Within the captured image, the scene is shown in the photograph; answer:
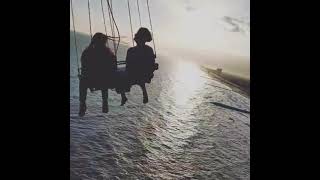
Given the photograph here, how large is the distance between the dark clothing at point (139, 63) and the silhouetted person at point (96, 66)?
16 centimetres

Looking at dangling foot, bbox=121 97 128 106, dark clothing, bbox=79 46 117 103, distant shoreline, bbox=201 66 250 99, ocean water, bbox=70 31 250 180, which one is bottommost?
ocean water, bbox=70 31 250 180

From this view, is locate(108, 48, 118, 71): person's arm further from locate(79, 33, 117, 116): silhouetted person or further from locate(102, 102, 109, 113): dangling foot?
locate(102, 102, 109, 113): dangling foot

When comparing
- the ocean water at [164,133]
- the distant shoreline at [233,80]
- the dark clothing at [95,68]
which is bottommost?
the ocean water at [164,133]

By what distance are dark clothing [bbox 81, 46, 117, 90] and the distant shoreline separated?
117 centimetres

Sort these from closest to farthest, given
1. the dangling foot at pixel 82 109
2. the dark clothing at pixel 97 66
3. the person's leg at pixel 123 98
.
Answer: the dark clothing at pixel 97 66, the dangling foot at pixel 82 109, the person's leg at pixel 123 98

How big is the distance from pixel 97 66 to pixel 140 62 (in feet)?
1.38

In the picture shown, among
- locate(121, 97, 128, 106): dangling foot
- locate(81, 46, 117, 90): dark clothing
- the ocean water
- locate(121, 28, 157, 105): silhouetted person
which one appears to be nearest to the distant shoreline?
the ocean water

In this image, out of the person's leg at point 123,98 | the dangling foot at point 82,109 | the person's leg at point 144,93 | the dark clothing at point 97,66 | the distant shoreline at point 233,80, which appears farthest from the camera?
the distant shoreline at point 233,80

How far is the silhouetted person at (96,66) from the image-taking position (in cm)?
377

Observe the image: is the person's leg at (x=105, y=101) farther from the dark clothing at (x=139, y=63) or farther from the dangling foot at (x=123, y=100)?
the dark clothing at (x=139, y=63)

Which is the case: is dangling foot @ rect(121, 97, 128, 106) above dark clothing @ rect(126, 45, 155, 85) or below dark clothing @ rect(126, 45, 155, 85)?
below

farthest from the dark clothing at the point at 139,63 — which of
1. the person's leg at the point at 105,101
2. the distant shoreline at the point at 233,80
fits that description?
the distant shoreline at the point at 233,80

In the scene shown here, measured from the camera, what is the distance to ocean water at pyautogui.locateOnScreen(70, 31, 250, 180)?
151 inches
